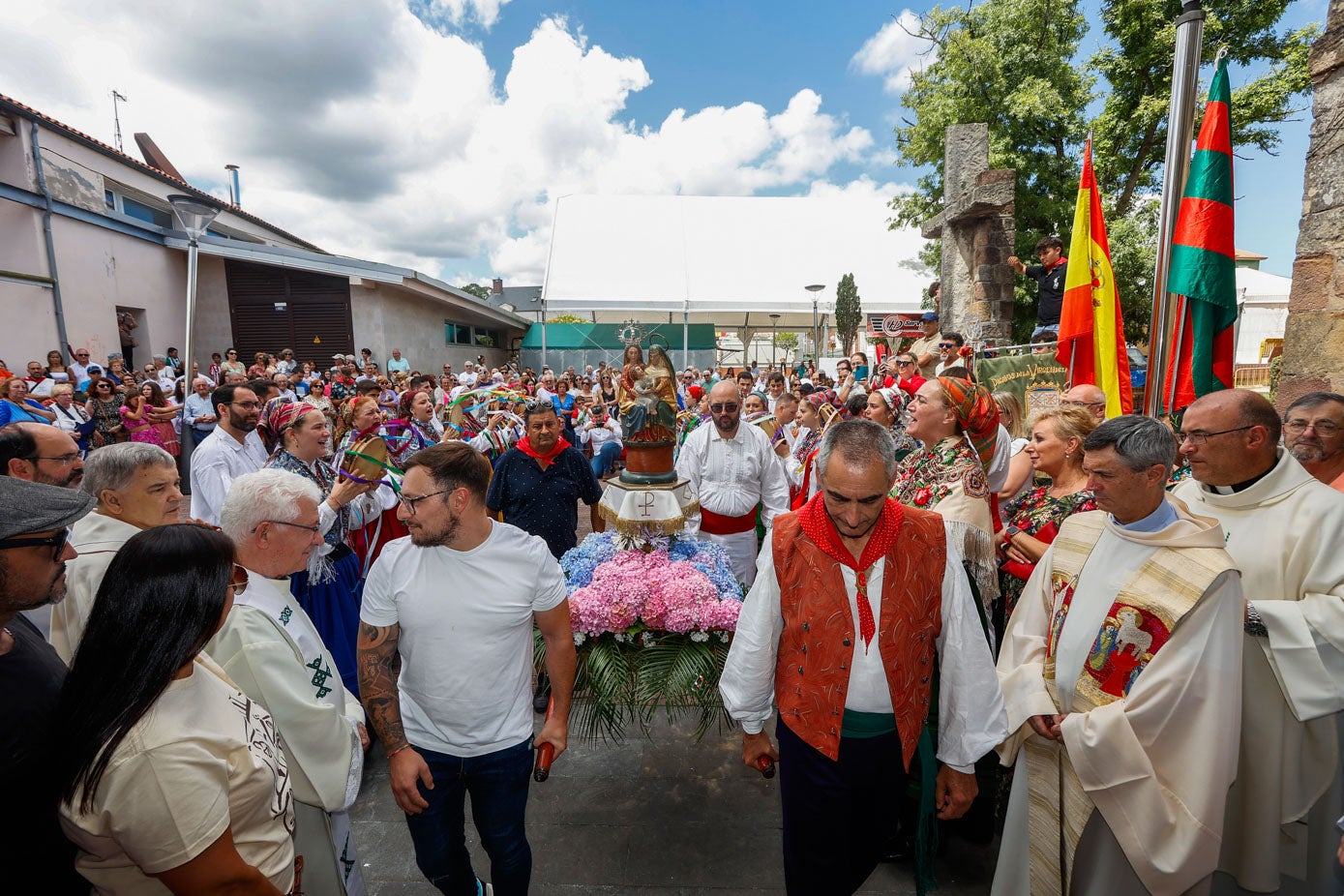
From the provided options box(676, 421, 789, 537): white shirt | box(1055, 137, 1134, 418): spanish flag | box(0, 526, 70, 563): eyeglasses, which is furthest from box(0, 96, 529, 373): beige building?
box(1055, 137, 1134, 418): spanish flag

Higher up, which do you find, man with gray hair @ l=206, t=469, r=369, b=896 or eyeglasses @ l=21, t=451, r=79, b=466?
eyeglasses @ l=21, t=451, r=79, b=466

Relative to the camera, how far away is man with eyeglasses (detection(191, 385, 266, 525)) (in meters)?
4.07

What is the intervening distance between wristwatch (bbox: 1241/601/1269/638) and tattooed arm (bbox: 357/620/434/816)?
324cm

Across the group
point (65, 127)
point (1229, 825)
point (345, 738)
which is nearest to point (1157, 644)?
point (1229, 825)

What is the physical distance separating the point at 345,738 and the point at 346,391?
11.3 metres

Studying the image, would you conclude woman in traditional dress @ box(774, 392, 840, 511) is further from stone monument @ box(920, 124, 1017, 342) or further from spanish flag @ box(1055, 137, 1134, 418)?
stone monument @ box(920, 124, 1017, 342)

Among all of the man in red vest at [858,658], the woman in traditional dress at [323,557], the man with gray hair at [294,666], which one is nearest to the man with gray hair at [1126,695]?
the man in red vest at [858,658]

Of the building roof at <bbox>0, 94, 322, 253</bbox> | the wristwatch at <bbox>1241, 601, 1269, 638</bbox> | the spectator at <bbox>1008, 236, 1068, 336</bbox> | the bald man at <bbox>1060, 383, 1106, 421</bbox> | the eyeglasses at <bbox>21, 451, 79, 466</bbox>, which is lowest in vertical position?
the wristwatch at <bbox>1241, 601, 1269, 638</bbox>

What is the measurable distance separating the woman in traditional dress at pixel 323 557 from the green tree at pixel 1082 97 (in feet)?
49.5

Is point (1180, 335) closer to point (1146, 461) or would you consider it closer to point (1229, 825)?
point (1146, 461)

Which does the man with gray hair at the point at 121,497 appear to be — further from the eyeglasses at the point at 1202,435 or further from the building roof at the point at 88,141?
the building roof at the point at 88,141

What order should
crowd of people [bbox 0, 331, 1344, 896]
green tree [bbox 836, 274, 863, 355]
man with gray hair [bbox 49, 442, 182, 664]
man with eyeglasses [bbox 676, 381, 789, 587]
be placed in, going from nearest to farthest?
1. crowd of people [bbox 0, 331, 1344, 896]
2. man with gray hair [bbox 49, 442, 182, 664]
3. man with eyeglasses [bbox 676, 381, 789, 587]
4. green tree [bbox 836, 274, 863, 355]

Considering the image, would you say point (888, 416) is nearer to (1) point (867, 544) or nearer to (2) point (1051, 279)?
(1) point (867, 544)

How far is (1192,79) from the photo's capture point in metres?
3.53
